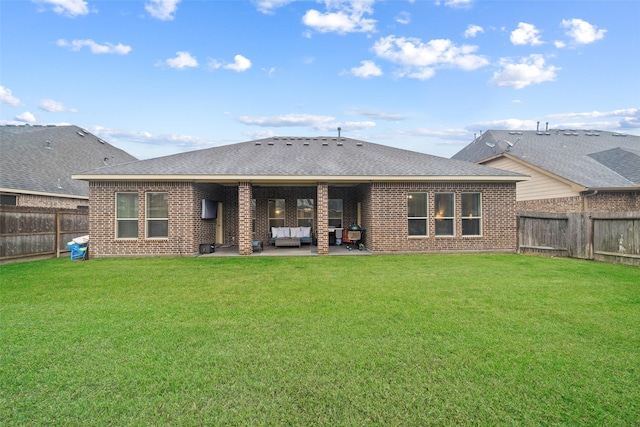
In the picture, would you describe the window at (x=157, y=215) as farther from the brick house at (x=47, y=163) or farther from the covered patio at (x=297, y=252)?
the brick house at (x=47, y=163)

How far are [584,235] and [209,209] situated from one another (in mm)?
13069

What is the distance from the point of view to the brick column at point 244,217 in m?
12.0

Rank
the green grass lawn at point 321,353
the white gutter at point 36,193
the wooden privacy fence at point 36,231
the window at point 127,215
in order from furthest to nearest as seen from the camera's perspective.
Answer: the white gutter at point 36,193 → the window at point 127,215 → the wooden privacy fence at point 36,231 → the green grass lawn at point 321,353

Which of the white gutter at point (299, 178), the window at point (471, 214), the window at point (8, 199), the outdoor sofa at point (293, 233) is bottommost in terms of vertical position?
the outdoor sofa at point (293, 233)

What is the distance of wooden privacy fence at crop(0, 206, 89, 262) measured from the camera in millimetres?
10320

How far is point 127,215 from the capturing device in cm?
1168

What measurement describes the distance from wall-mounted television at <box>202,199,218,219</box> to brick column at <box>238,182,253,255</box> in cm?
152

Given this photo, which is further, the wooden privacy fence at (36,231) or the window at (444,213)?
the window at (444,213)

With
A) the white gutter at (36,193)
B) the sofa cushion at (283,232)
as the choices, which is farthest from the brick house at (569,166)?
the white gutter at (36,193)

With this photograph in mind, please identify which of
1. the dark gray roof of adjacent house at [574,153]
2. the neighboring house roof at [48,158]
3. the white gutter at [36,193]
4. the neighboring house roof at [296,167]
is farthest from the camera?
the dark gray roof of adjacent house at [574,153]

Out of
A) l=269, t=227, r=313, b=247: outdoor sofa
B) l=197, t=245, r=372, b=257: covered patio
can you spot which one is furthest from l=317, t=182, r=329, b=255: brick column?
l=269, t=227, r=313, b=247: outdoor sofa

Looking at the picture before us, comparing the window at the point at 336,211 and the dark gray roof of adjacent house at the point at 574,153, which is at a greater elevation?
the dark gray roof of adjacent house at the point at 574,153

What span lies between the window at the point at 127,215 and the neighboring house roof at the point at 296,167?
2.56 ft

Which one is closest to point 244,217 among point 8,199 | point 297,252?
point 297,252
